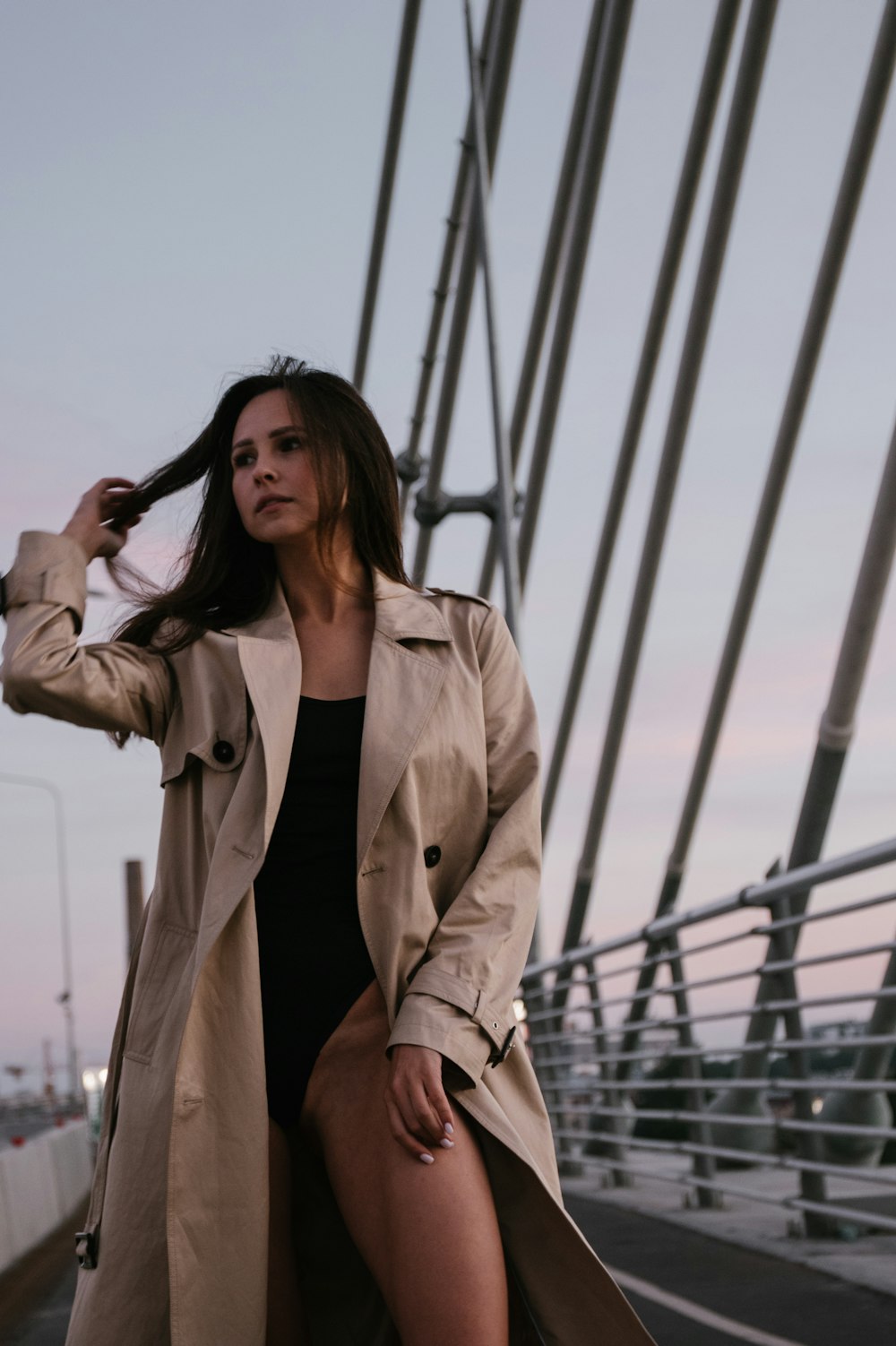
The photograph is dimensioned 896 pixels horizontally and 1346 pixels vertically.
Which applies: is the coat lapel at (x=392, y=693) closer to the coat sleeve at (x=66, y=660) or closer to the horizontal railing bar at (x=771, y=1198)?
the coat sleeve at (x=66, y=660)

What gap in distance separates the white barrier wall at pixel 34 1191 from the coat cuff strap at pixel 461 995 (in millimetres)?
6208

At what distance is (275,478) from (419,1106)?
984mm

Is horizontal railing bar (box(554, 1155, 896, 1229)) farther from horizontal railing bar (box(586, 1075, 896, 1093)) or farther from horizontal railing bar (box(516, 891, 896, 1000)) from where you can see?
horizontal railing bar (box(516, 891, 896, 1000))

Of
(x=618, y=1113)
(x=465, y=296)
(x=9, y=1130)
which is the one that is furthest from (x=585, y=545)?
(x=618, y=1113)

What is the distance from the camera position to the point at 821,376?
11.7 metres

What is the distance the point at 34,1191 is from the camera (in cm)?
972

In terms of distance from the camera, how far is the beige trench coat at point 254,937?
213cm

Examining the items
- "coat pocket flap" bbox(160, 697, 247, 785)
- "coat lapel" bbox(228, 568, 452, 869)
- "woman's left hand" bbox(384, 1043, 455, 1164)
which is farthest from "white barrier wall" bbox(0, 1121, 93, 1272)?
"woman's left hand" bbox(384, 1043, 455, 1164)

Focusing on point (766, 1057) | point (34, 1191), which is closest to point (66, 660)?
point (34, 1191)

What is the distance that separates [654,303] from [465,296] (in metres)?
3.65

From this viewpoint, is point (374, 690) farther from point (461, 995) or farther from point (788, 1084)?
point (788, 1084)

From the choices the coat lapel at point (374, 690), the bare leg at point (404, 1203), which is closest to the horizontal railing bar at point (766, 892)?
the coat lapel at point (374, 690)

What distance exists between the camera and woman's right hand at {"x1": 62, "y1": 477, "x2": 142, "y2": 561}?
260cm

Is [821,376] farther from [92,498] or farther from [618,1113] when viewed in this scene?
[92,498]
